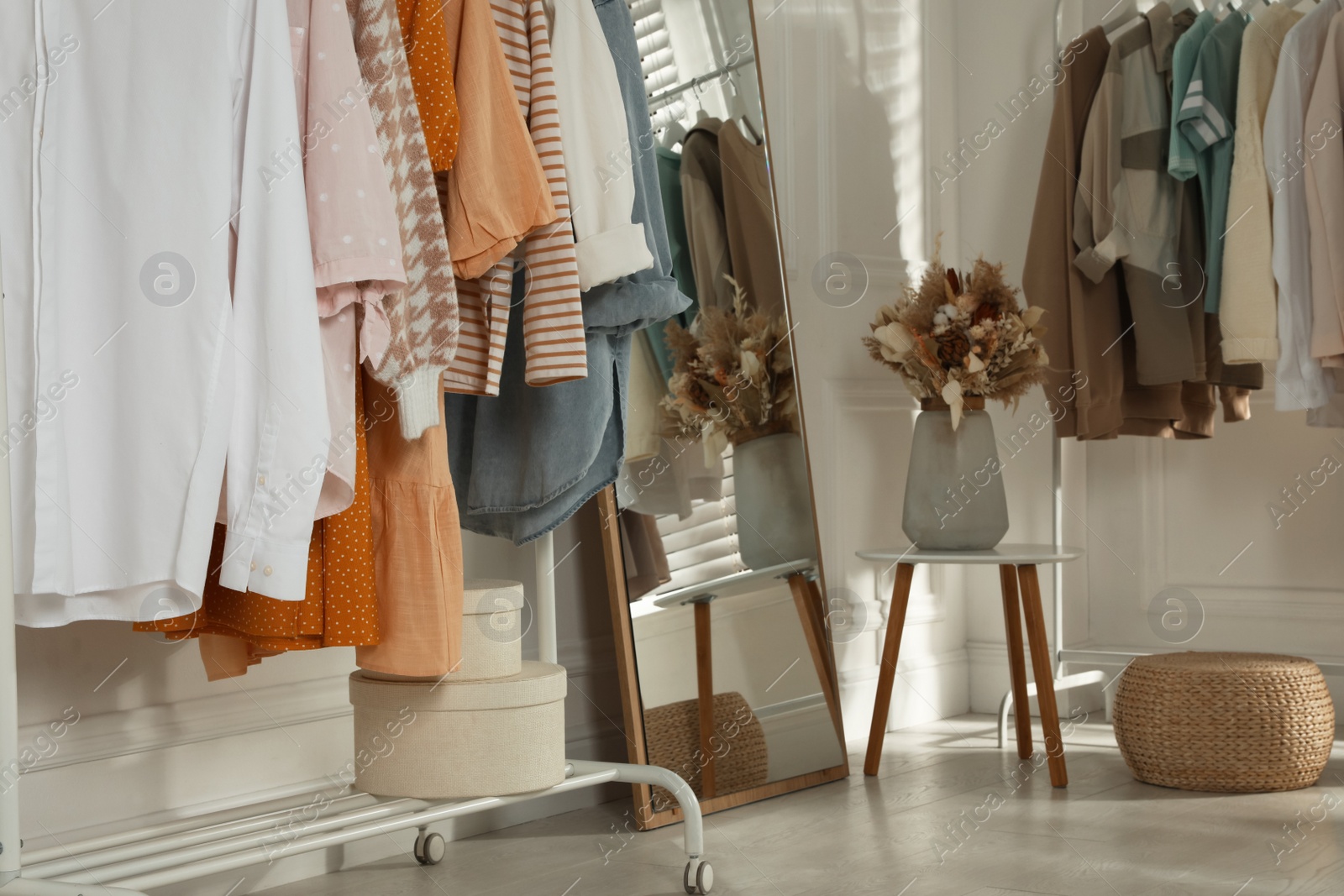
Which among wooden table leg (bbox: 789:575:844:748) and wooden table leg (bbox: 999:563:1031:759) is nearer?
wooden table leg (bbox: 789:575:844:748)

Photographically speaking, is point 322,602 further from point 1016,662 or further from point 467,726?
point 1016,662

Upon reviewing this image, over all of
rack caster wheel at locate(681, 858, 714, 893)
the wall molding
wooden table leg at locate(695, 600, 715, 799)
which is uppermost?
the wall molding

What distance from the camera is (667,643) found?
7.67 feet

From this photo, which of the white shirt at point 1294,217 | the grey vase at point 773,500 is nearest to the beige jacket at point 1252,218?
the white shirt at point 1294,217

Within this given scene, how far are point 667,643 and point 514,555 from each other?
0.33 meters

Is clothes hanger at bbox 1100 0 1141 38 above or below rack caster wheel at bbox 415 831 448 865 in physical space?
above

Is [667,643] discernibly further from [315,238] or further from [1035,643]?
[315,238]

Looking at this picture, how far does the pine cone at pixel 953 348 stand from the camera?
2.66 m

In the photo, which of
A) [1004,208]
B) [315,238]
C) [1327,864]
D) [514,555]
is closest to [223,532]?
[315,238]

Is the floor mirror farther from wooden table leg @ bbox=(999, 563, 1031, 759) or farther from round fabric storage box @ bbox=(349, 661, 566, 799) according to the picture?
round fabric storage box @ bbox=(349, 661, 566, 799)

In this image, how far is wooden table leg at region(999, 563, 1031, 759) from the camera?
270 cm

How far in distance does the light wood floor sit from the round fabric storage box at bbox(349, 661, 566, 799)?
239mm

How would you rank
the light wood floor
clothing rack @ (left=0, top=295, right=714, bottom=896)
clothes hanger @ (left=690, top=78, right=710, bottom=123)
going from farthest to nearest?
1. clothes hanger @ (left=690, top=78, right=710, bottom=123)
2. the light wood floor
3. clothing rack @ (left=0, top=295, right=714, bottom=896)

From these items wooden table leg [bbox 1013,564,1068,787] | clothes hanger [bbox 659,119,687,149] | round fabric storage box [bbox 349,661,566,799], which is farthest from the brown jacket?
round fabric storage box [bbox 349,661,566,799]
